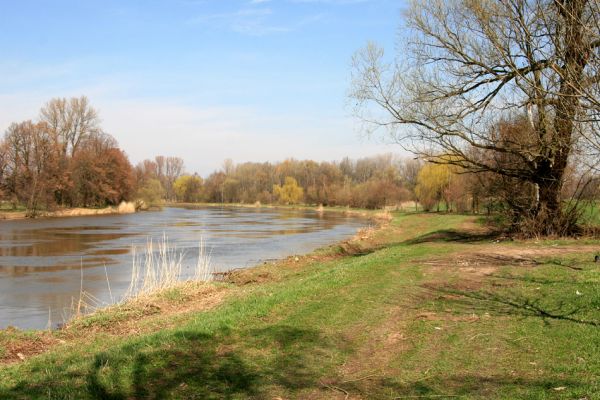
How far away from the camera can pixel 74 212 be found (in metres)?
51.9

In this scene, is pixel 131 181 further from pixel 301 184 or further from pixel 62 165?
pixel 301 184

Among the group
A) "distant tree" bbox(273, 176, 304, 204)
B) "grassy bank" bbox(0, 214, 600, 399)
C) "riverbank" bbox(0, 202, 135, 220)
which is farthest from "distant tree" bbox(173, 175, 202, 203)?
"grassy bank" bbox(0, 214, 600, 399)

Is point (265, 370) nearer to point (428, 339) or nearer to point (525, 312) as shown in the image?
point (428, 339)

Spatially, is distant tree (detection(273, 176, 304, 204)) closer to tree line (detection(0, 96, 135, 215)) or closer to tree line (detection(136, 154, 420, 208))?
tree line (detection(136, 154, 420, 208))

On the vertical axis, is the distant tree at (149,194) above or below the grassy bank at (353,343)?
above

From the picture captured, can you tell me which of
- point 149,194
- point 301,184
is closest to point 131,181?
point 149,194

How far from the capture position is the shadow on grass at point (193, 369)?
493cm

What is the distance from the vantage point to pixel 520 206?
15781 mm

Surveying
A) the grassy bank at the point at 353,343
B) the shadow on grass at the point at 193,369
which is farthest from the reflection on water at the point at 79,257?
the shadow on grass at the point at 193,369

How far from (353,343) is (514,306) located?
273 cm

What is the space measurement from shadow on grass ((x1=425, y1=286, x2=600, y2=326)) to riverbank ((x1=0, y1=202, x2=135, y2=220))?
45.2 metres

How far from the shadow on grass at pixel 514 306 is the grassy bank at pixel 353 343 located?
3 cm

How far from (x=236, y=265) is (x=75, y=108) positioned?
52227mm

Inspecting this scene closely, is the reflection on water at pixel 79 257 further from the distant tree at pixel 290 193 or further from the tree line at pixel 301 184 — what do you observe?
the distant tree at pixel 290 193
